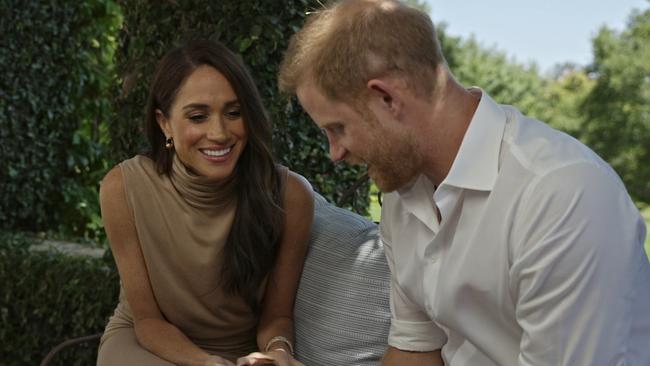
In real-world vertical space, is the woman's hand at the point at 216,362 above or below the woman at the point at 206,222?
below

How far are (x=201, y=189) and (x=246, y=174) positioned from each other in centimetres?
15

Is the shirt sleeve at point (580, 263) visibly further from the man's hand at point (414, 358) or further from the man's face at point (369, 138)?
the man's hand at point (414, 358)

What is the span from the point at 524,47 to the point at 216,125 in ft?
119

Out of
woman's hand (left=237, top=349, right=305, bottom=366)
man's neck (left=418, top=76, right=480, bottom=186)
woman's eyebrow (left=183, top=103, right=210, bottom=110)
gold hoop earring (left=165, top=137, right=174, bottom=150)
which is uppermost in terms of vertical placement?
man's neck (left=418, top=76, right=480, bottom=186)

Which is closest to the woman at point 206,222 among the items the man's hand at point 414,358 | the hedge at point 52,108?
the man's hand at point 414,358

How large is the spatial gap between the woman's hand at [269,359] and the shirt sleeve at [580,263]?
1073mm

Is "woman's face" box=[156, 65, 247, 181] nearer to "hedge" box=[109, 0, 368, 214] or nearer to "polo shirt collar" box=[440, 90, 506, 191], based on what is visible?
"hedge" box=[109, 0, 368, 214]

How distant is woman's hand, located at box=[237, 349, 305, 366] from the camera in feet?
8.48

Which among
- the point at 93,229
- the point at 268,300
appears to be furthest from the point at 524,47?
the point at 268,300

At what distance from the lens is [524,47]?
3775 centimetres

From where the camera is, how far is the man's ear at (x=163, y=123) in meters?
2.91

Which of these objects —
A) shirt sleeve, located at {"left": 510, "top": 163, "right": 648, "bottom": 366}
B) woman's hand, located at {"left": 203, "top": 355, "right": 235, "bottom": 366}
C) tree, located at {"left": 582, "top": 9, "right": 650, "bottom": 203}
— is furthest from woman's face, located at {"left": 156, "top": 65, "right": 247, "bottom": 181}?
tree, located at {"left": 582, "top": 9, "right": 650, "bottom": 203}

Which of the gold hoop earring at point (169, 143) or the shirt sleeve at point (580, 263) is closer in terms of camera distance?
the shirt sleeve at point (580, 263)

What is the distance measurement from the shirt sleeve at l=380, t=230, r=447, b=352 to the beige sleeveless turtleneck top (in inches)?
31.6
